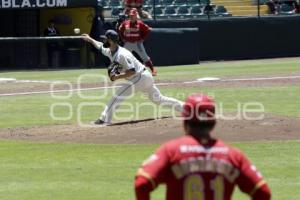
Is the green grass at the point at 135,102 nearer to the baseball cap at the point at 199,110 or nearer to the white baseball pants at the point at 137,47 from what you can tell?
the white baseball pants at the point at 137,47

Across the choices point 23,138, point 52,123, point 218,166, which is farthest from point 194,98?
point 52,123

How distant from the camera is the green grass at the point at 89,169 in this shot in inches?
353

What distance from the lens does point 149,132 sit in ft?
43.4

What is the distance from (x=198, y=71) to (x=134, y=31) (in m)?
6.28

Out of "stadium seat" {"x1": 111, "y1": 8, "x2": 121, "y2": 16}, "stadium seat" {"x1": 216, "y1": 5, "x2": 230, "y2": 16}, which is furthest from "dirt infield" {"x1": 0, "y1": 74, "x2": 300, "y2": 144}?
"stadium seat" {"x1": 216, "y1": 5, "x2": 230, "y2": 16}

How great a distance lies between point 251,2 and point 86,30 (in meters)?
8.96

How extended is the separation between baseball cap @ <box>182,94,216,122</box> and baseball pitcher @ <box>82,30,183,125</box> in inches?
333

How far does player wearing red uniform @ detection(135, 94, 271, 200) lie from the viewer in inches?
177

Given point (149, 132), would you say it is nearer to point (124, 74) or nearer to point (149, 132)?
point (149, 132)

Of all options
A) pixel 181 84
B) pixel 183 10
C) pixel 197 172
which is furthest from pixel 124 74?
pixel 183 10

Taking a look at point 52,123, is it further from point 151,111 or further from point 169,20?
point 169,20

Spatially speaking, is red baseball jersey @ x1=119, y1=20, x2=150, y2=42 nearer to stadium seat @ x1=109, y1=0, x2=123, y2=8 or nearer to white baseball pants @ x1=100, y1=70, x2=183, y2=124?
white baseball pants @ x1=100, y1=70, x2=183, y2=124

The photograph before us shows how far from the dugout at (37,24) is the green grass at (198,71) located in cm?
159

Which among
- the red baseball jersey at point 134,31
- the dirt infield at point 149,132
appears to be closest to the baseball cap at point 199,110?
the dirt infield at point 149,132
